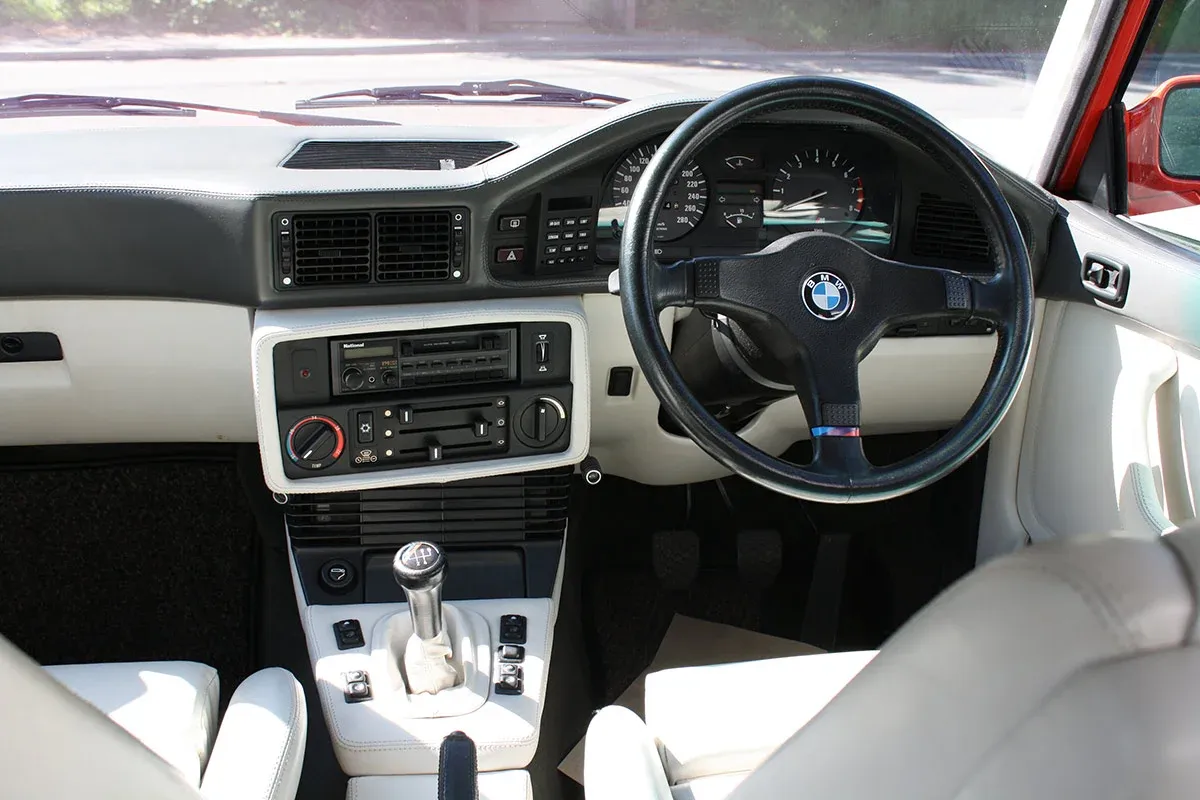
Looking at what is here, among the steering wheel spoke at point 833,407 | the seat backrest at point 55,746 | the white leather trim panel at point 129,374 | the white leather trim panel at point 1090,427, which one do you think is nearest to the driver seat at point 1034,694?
the seat backrest at point 55,746

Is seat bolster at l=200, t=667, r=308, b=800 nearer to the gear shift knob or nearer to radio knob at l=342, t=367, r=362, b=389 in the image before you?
the gear shift knob

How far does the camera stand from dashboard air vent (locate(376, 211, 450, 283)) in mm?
1885

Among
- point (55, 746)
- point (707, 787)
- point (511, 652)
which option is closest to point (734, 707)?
point (707, 787)

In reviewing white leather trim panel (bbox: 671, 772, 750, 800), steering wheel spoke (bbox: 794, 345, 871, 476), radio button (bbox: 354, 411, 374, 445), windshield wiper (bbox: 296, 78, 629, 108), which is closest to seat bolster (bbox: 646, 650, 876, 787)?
white leather trim panel (bbox: 671, 772, 750, 800)

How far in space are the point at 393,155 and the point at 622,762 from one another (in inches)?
49.0

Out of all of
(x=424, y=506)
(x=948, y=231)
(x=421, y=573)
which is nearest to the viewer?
(x=421, y=573)

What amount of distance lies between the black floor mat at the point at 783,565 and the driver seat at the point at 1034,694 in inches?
70.7

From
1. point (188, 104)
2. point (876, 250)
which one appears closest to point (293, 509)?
point (188, 104)

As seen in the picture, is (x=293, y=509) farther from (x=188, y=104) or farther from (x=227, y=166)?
(x=188, y=104)

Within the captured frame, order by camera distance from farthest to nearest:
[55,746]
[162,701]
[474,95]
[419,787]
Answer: [474,95]
[419,787]
[162,701]
[55,746]

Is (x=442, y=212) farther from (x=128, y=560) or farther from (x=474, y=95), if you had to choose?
(x=128, y=560)

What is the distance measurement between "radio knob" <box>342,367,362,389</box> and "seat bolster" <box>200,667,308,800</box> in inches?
23.0

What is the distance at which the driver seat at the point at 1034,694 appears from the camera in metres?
0.71

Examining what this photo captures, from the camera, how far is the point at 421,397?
6.54 ft
